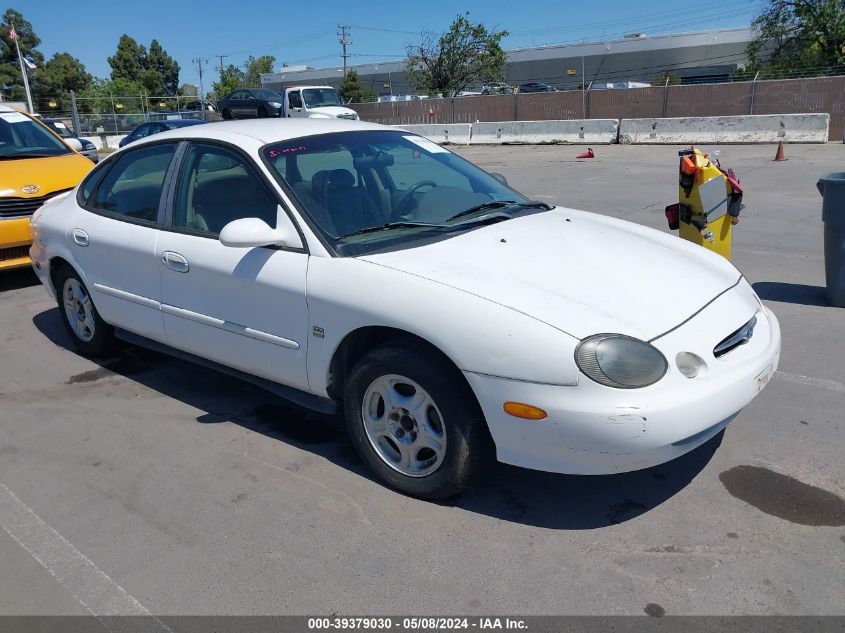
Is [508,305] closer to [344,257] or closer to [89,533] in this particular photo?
[344,257]

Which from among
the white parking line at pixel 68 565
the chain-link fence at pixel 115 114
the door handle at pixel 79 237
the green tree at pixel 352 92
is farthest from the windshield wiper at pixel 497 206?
the green tree at pixel 352 92

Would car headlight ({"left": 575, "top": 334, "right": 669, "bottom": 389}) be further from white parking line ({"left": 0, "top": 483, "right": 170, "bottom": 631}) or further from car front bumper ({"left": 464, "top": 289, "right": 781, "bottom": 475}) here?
white parking line ({"left": 0, "top": 483, "right": 170, "bottom": 631})

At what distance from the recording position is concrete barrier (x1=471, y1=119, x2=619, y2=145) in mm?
23031

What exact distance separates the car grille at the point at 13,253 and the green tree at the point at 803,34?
37968 mm

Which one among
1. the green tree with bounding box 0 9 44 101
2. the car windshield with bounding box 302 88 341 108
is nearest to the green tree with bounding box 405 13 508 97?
the car windshield with bounding box 302 88 341 108

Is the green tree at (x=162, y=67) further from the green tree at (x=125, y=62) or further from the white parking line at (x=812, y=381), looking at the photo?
the white parking line at (x=812, y=381)

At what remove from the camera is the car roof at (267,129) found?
4.22m

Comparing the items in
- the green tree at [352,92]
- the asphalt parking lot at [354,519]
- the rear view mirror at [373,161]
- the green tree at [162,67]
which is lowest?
the asphalt parking lot at [354,519]

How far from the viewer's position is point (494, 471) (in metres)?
3.65

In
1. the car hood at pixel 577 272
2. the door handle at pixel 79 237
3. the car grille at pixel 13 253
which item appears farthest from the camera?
the car grille at pixel 13 253

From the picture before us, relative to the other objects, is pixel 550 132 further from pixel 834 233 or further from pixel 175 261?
pixel 175 261

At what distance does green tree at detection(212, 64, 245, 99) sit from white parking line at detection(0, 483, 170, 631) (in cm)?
8185

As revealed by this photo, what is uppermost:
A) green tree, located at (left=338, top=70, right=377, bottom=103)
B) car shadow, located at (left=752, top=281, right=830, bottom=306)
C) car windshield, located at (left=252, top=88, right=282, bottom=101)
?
green tree, located at (left=338, top=70, right=377, bottom=103)
